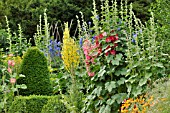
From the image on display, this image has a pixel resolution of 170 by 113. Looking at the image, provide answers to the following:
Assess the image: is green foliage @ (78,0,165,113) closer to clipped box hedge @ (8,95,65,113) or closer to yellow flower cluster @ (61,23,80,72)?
yellow flower cluster @ (61,23,80,72)

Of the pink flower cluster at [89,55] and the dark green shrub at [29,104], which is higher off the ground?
the pink flower cluster at [89,55]

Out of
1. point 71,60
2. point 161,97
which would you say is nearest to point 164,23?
point 71,60

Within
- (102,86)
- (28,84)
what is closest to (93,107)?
(102,86)

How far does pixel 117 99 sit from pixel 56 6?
12002mm

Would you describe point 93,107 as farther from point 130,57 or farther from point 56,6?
point 56,6

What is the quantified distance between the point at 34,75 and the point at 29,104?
72cm

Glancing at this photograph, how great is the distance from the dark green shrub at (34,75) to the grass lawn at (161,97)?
9.06 ft

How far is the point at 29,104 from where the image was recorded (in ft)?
21.0

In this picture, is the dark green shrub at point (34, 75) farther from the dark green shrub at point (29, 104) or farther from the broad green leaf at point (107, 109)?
the broad green leaf at point (107, 109)

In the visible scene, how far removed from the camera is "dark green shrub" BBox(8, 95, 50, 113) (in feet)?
20.9

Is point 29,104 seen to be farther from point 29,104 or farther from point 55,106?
point 55,106

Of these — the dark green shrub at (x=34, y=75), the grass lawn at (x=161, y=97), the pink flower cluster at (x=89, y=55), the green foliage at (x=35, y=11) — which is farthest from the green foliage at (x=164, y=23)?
the green foliage at (x=35, y=11)

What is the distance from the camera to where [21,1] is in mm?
17219

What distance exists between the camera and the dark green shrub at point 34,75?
6977mm
